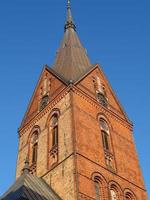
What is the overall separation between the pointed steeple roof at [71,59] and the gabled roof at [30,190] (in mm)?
7320

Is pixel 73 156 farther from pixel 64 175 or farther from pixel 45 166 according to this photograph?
pixel 45 166

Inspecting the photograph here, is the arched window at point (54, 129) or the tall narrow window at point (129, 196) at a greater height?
the arched window at point (54, 129)

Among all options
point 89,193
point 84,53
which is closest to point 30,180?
point 89,193

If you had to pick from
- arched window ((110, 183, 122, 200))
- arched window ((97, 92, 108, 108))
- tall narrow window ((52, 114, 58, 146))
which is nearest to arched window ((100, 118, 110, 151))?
arched window ((97, 92, 108, 108))

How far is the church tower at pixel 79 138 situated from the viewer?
19.6 meters

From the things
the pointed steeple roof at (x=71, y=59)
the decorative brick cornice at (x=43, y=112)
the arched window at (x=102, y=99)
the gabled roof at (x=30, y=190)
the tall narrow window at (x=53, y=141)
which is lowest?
the gabled roof at (x=30, y=190)

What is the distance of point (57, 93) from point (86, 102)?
7.51ft

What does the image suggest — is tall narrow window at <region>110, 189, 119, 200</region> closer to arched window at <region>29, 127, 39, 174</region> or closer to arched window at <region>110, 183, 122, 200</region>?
arched window at <region>110, 183, 122, 200</region>

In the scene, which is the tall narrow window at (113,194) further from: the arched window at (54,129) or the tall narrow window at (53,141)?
the arched window at (54,129)

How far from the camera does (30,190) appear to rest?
695 inches

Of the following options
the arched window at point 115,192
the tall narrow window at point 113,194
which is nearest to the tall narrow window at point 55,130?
the arched window at point 115,192

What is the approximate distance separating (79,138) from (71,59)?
920 centimetres

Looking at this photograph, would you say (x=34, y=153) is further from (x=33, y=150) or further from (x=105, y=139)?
(x=105, y=139)

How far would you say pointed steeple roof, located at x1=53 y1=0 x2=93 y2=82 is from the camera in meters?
26.0
